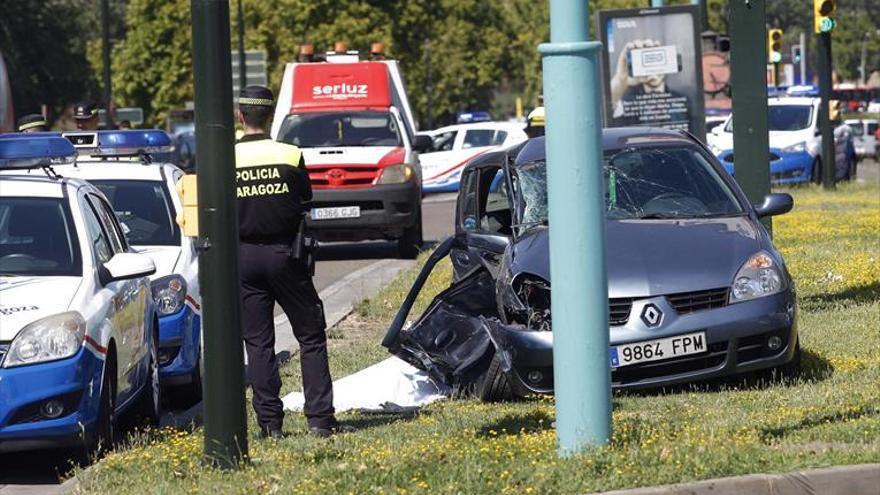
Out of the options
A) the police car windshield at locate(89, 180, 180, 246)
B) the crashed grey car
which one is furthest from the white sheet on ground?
the police car windshield at locate(89, 180, 180, 246)

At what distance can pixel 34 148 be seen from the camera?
9836 mm

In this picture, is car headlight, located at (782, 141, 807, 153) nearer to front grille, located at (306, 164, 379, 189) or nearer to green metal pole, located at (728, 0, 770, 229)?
front grille, located at (306, 164, 379, 189)

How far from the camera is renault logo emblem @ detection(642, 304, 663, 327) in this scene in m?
9.29

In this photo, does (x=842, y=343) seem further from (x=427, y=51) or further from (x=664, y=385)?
(x=427, y=51)

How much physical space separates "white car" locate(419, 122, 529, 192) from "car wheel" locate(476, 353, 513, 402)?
27.7m

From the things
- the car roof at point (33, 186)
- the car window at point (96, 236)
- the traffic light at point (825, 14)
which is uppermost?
the traffic light at point (825, 14)

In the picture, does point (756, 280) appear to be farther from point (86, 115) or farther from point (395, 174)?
point (395, 174)

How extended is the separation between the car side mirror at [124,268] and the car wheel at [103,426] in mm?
444

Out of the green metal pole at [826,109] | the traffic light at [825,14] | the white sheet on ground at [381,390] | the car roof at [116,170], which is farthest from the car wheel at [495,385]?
the green metal pole at [826,109]

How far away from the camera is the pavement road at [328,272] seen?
850 centimetres

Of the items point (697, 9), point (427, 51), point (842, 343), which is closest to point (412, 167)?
point (697, 9)

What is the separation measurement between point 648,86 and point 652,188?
1379 centimetres

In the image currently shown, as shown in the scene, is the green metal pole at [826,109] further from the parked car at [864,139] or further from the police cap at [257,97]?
the parked car at [864,139]

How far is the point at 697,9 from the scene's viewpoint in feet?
78.8
